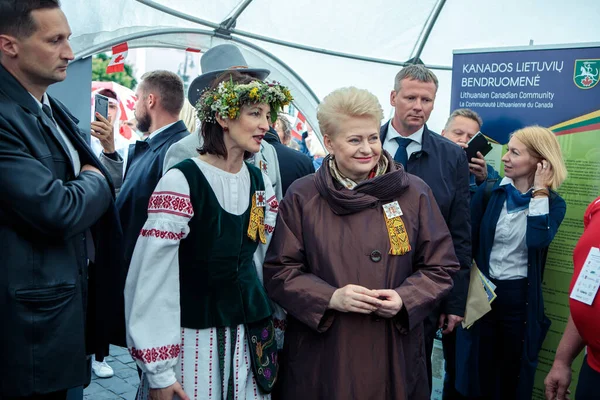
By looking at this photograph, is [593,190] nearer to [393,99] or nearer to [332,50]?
[393,99]

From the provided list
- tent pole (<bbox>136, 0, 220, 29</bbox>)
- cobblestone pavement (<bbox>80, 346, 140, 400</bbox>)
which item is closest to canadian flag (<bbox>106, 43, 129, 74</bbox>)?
tent pole (<bbox>136, 0, 220, 29</bbox>)

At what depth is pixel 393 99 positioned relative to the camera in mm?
3516

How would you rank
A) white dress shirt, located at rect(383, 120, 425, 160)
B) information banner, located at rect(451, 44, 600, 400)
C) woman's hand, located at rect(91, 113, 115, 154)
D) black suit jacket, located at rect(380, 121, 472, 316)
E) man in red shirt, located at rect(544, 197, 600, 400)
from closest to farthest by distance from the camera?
man in red shirt, located at rect(544, 197, 600, 400) < black suit jacket, located at rect(380, 121, 472, 316) < white dress shirt, located at rect(383, 120, 425, 160) < woman's hand, located at rect(91, 113, 115, 154) < information banner, located at rect(451, 44, 600, 400)

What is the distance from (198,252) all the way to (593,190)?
9.22 feet

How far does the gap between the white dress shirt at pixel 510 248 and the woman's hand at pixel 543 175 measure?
174mm

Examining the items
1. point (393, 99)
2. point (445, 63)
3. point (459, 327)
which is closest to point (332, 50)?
point (445, 63)

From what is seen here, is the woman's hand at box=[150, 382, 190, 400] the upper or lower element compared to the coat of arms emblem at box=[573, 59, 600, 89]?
lower

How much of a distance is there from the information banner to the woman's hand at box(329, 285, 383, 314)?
7.22ft

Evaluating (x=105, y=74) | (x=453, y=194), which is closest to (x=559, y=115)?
(x=453, y=194)

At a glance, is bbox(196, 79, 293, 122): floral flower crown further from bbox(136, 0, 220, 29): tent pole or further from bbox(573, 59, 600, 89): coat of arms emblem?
bbox(136, 0, 220, 29): tent pole

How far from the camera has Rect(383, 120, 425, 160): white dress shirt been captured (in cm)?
331

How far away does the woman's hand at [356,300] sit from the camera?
6.86ft

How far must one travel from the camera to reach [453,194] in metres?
3.20

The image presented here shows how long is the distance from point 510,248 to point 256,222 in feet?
6.67
